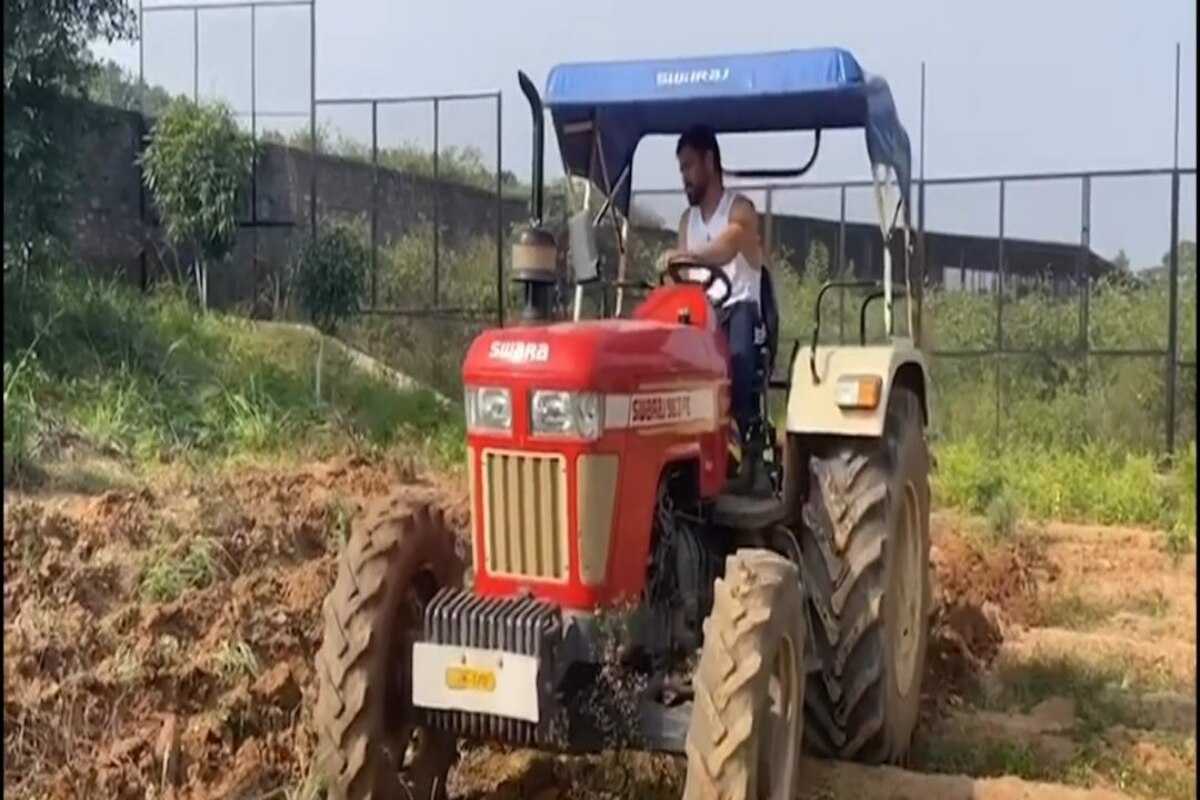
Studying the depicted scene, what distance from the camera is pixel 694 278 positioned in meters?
5.28

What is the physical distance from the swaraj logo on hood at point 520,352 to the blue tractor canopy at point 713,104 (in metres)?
1.50

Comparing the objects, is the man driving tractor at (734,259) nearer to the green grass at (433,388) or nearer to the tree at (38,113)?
the green grass at (433,388)

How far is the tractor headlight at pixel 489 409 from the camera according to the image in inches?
172

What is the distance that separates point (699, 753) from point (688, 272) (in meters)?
1.97

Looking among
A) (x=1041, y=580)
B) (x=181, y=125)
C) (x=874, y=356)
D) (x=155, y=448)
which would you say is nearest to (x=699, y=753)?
(x=874, y=356)

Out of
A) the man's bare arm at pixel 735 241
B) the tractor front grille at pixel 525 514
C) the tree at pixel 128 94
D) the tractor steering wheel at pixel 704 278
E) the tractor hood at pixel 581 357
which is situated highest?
the tree at pixel 128 94

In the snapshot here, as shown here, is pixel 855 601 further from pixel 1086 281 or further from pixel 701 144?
pixel 1086 281

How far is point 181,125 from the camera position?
14844mm

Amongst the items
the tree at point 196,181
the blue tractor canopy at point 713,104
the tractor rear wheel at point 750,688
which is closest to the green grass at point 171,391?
the tree at point 196,181

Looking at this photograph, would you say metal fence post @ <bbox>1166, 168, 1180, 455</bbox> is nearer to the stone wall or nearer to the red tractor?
the stone wall

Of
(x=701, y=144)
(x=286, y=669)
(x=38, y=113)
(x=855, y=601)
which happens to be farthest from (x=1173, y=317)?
(x=286, y=669)

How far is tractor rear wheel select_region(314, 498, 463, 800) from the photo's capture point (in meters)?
4.34

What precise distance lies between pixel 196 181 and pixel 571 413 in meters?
11.3

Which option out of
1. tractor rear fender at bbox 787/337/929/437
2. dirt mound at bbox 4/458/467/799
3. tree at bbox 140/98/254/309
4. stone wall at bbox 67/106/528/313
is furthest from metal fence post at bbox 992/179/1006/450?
tractor rear fender at bbox 787/337/929/437
